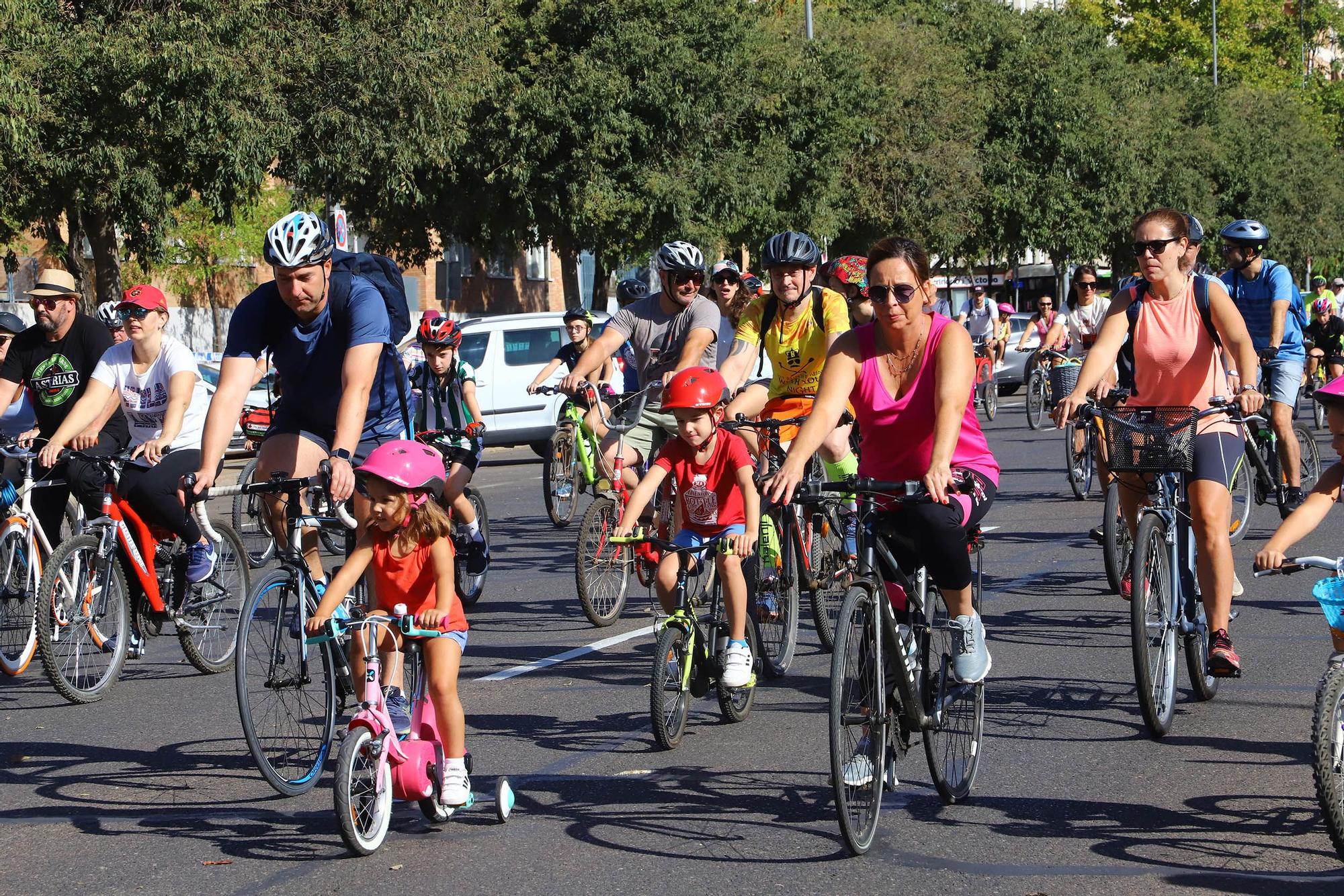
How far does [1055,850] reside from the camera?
16.9ft

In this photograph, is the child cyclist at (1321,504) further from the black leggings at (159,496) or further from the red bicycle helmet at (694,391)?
the black leggings at (159,496)

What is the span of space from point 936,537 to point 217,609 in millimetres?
4295

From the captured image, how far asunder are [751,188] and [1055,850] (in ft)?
89.3

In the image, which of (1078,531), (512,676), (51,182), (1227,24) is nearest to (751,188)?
(51,182)

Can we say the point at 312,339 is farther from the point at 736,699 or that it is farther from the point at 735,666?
the point at 736,699

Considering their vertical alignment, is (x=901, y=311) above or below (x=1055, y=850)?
above

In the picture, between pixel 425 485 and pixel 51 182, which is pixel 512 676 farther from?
pixel 51 182

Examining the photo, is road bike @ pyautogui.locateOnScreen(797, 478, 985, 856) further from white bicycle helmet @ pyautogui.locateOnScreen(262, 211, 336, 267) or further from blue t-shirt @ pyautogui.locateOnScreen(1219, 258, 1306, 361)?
blue t-shirt @ pyautogui.locateOnScreen(1219, 258, 1306, 361)

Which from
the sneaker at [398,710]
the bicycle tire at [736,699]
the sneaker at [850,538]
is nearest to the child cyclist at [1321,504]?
the sneaker at [850,538]

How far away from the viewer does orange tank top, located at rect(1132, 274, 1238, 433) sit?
730cm

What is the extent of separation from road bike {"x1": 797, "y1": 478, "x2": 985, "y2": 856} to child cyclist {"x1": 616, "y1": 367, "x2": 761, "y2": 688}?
1.22 metres

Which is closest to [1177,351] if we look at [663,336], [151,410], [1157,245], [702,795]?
[1157,245]

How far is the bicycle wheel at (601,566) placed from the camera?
9.41m

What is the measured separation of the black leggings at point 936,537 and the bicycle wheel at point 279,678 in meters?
1.88
